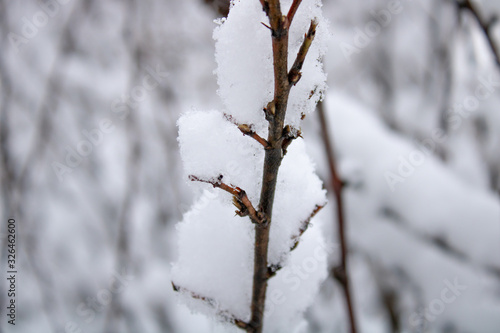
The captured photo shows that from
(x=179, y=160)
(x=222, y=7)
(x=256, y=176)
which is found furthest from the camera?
(x=179, y=160)

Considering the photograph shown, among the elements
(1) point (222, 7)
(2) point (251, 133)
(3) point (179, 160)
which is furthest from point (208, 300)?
(3) point (179, 160)

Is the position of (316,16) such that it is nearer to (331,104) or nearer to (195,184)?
(195,184)

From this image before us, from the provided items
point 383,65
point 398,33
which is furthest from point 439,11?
point 398,33

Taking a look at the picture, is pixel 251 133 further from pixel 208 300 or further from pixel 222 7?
pixel 222 7

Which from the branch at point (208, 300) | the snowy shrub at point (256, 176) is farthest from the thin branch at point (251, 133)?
the branch at point (208, 300)

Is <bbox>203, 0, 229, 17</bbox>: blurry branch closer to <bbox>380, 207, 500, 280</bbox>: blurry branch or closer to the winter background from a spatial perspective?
the winter background

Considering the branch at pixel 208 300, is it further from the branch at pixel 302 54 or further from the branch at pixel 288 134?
the branch at pixel 302 54

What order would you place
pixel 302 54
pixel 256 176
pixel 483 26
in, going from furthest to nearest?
pixel 483 26 < pixel 256 176 < pixel 302 54
